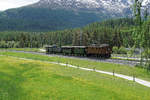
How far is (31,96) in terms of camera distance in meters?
25.4

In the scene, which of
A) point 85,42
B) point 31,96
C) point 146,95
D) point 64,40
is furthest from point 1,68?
point 64,40

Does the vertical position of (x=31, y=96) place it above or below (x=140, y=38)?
below

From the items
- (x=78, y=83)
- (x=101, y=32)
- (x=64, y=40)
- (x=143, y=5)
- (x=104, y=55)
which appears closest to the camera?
(x=78, y=83)

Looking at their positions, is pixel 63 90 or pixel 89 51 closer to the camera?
pixel 63 90

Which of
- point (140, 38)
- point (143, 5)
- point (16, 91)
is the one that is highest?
point (143, 5)

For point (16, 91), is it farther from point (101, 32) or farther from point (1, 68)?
point (101, 32)

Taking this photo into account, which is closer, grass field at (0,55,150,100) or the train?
grass field at (0,55,150,100)

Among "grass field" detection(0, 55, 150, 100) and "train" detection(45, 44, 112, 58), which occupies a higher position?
"train" detection(45, 44, 112, 58)

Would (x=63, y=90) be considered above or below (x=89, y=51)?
below

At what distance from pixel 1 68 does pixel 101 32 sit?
95563 mm

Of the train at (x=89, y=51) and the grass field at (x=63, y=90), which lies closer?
the grass field at (x=63, y=90)

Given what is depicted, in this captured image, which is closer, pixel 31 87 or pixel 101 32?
pixel 31 87

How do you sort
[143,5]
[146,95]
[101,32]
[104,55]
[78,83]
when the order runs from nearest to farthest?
[146,95], [78,83], [143,5], [104,55], [101,32]

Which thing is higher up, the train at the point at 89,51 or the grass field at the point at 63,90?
the train at the point at 89,51
